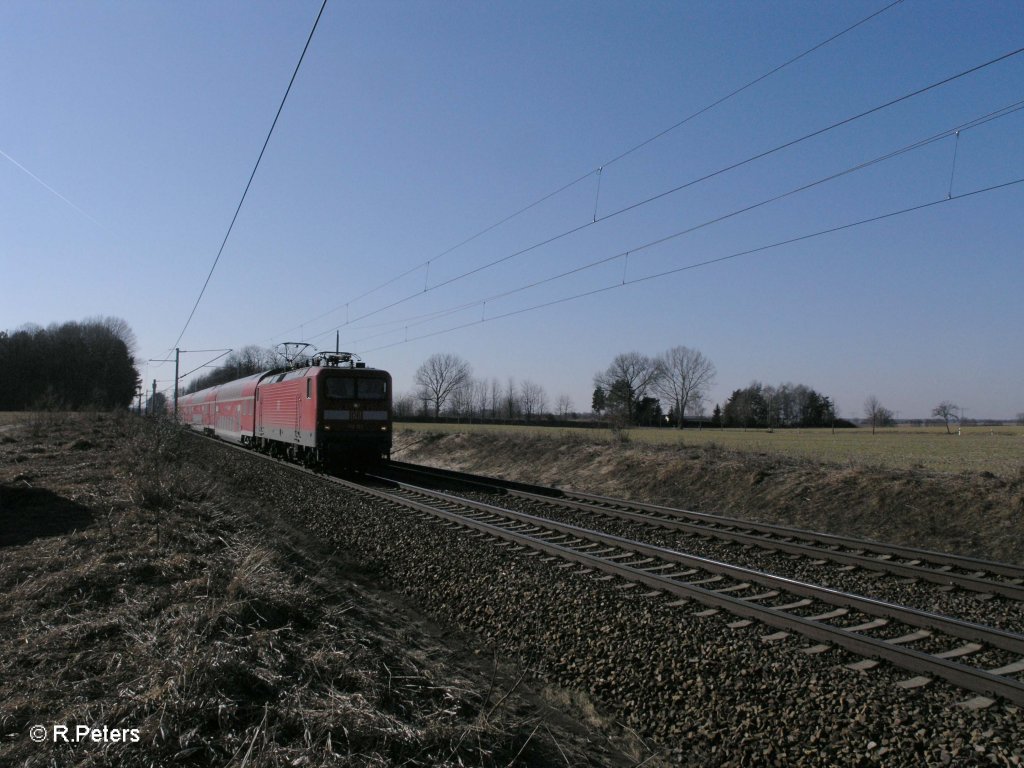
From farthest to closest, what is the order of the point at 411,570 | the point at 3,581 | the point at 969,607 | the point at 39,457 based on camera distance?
the point at 39,457
the point at 411,570
the point at 969,607
the point at 3,581

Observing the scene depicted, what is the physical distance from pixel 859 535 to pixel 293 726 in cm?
1211

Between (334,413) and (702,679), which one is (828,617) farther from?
(334,413)

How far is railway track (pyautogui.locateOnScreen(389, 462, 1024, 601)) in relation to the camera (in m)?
8.24

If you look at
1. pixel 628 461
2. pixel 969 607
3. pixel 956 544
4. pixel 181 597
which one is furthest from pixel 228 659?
pixel 628 461

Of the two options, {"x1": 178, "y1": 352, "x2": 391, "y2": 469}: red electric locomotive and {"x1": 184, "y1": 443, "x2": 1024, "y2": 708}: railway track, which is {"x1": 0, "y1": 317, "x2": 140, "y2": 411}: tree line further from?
{"x1": 184, "y1": 443, "x2": 1024, "y2": 708}: railway track

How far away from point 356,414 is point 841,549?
14279 millimetres

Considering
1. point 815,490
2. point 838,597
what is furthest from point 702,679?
point 815,490

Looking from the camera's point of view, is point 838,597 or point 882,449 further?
point 882,449

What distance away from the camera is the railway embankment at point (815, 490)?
12.1m

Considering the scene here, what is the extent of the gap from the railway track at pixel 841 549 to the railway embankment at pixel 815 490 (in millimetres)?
2356

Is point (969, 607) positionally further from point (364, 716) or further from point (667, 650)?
point (364, 716)

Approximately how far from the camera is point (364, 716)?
3.78 m

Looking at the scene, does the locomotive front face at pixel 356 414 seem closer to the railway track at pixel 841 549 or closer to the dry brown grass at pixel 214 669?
the railway track at pixel 841 549

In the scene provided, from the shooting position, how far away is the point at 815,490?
15.2m
